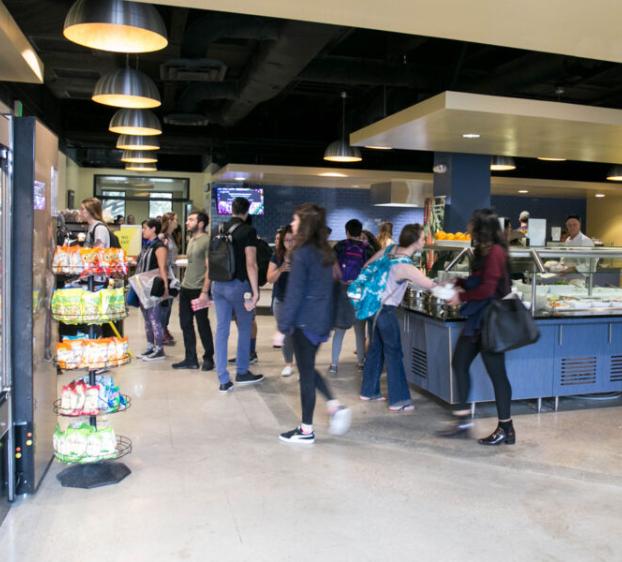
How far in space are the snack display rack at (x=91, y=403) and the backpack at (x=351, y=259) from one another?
2.92 meters

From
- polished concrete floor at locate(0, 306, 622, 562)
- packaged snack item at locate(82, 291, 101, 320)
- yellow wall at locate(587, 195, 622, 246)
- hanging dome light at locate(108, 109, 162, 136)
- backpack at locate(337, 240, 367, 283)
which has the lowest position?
polished concrete floor at locate(0, 306, 622, 562)

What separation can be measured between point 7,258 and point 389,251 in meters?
2.83

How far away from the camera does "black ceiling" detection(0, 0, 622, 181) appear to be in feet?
22.4

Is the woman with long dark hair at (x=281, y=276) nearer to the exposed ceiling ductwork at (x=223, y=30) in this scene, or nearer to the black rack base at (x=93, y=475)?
the exposed ceiling ductwork at (x=223, y=30)

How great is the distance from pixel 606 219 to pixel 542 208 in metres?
1.65

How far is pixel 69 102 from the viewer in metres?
13.2

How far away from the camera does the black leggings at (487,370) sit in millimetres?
4395

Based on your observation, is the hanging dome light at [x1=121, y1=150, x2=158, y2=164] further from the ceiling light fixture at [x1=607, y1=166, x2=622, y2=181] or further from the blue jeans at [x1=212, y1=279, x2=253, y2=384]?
the ceiling light fixture at [x1=607, y1=166, x2=622, y2=181]

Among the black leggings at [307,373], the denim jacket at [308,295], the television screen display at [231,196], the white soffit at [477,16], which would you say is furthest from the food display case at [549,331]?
the television screen display at [231,196]

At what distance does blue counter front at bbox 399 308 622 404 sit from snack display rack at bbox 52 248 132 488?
2449 millimetres

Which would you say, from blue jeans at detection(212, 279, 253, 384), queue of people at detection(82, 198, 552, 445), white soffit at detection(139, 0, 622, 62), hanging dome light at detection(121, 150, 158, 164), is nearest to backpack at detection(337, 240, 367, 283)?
queue of people at detection(82, 198, 552, 445)

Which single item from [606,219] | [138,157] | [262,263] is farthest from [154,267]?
[606,219]

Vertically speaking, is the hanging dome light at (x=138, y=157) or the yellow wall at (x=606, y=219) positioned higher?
the hanging dome light at (x=138, y=157)

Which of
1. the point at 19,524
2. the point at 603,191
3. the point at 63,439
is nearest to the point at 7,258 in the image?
the point at 63,439
